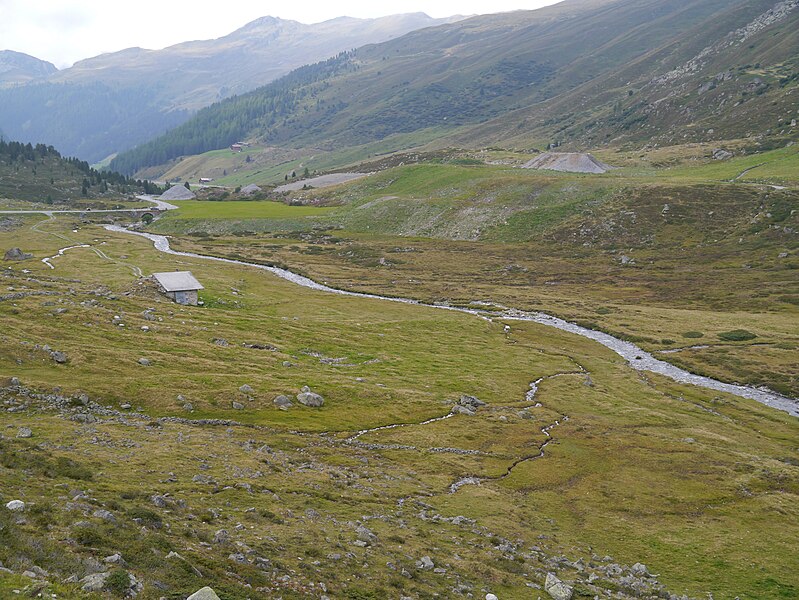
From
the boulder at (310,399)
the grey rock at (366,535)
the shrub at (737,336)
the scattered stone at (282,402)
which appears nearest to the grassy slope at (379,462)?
the grey rock at (366,535)

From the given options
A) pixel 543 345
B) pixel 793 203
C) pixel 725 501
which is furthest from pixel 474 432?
pixel 793 203

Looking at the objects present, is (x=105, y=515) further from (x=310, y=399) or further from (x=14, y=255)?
(x=14, y=255)

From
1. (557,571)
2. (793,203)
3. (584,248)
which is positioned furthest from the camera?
(584,248)

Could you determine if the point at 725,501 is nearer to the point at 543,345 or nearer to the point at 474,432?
the point at 474,432

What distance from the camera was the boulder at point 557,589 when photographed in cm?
2895

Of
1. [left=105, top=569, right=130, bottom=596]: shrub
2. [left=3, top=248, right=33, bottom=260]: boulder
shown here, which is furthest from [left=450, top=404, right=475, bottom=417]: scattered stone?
[left=3, top=248, right=33, bottom=260]: boulder

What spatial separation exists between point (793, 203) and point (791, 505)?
136057 mm

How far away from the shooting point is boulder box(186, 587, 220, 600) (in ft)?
64.7

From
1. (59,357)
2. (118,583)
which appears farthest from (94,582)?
(59,357)

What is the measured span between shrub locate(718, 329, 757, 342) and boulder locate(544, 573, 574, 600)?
8035 centimetres

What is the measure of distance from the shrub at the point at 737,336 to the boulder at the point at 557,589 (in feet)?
264

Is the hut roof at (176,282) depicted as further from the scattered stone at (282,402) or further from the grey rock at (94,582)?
the grey rock at (94,582)

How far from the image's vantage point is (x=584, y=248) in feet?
544

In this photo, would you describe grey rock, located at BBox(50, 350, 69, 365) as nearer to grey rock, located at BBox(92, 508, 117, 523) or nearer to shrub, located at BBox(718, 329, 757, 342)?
grey rock, located at BBox(92, 508, 117, 523)
